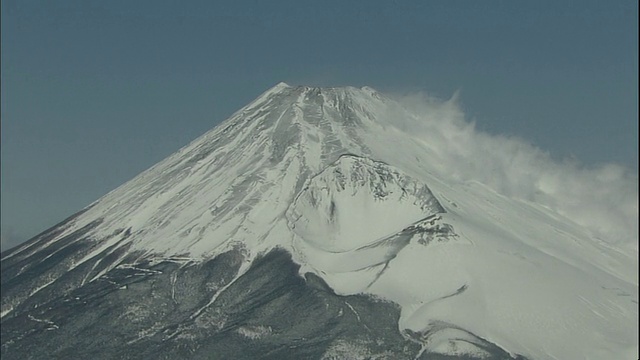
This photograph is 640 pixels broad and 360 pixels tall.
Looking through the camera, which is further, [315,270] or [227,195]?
[227,195]

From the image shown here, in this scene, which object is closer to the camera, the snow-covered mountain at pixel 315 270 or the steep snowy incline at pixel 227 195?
the snow-covered mountain at pixel 315 270

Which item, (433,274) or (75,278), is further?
(75,278)

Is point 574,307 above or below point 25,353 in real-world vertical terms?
above

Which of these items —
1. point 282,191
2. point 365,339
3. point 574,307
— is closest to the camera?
point 365,339

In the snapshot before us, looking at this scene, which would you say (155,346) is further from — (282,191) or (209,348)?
(282,191)

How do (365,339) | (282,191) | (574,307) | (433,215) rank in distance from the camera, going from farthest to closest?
(282,191)
(433,215)
(574,307)
(365,339)

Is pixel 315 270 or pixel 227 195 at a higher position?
pixel 227 195

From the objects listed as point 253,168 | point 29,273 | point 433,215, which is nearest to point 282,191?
point 253,168

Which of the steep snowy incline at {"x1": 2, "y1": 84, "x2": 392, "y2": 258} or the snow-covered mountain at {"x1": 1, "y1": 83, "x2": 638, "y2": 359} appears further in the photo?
the steep snowy incline at {"x1": 2, "y1": 84, "x2": 392, "y2": 258}
